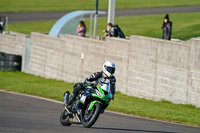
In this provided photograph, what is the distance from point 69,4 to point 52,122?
44.7m

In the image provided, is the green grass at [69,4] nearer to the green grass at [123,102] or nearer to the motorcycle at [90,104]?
the green grass at [123,102]

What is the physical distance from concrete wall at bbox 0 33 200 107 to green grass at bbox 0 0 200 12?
24.9m

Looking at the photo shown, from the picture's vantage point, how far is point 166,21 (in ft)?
67.7

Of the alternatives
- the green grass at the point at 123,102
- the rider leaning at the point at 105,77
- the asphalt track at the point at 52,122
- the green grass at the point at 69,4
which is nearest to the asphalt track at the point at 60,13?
the green grass at the point at 69,4

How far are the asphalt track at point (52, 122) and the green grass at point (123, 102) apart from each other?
999 mm

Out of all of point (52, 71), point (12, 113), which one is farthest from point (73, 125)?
point (52, 71)

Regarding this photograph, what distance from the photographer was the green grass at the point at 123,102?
1599cm

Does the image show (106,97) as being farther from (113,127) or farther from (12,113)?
(12,113)

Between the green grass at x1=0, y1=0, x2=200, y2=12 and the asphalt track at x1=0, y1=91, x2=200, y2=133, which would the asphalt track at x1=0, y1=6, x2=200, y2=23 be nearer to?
the green grass at x1=0, y1=0, x2=200, y2=12

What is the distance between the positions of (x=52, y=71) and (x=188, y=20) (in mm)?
19750

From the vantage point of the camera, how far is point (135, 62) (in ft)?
70.1

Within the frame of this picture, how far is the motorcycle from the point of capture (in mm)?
11375

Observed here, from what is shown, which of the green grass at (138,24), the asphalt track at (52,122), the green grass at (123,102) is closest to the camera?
the asphalt track at (52,122)

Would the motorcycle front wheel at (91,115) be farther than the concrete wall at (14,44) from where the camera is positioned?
No
